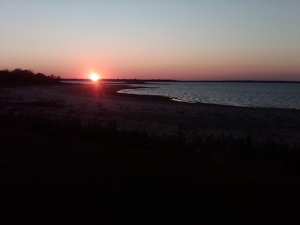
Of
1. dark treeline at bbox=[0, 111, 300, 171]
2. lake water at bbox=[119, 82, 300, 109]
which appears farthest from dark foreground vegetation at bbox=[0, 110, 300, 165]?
lake water at bbox=[119, 82, 300, 109]

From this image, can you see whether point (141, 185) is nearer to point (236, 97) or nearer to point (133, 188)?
point (133, 188)

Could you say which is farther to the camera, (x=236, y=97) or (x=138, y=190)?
(x=236, y=97)

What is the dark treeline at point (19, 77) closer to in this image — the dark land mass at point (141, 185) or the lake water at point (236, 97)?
the lake water at point (236, 97)

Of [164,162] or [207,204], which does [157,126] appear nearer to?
[164,162]

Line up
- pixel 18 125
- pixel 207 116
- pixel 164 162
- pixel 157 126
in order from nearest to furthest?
pixel 164 162 < pixel 18 125 < pixel 157 126 < pixel 207 116

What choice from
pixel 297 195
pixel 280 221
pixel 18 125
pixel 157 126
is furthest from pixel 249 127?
pixel 280 221

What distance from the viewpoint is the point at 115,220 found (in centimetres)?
503

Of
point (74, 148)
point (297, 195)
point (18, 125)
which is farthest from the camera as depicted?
point (18, 125)

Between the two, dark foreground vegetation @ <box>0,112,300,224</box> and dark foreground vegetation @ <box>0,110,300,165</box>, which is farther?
dark foreground vegetation @ <box>0,110,300,165</box>

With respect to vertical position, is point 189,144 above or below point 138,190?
below

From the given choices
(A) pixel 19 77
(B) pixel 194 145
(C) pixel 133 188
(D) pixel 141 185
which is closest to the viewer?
(C) pixel 133 188

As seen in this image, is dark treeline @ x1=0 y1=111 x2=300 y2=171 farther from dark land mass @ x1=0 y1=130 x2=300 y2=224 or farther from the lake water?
the lake water

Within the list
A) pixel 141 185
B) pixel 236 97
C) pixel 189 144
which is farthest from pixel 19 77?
pixel 141 185

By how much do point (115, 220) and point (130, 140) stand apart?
7.32 meters
